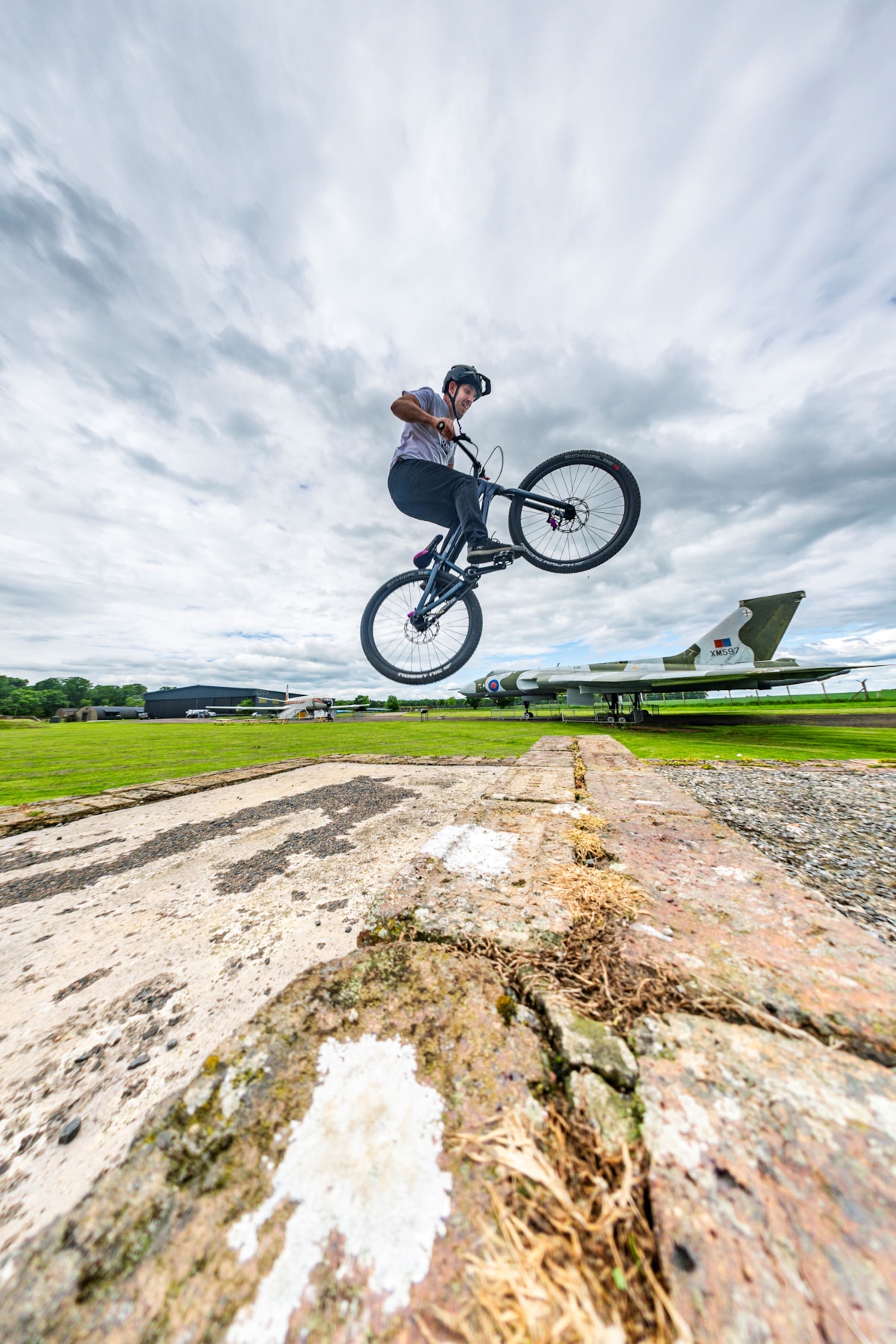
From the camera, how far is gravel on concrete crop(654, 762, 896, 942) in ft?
5.89

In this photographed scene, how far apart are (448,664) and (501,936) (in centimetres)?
594

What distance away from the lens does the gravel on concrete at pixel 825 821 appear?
180cm

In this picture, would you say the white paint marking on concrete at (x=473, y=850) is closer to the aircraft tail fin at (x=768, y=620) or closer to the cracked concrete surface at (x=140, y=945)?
the cracked concrete surface at (x=140, y=945)

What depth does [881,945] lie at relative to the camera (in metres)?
1.17

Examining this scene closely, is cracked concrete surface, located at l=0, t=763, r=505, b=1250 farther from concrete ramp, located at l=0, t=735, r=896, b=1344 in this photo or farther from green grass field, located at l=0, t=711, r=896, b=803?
green grass field, located at l=0, t=711, r=896, b=803

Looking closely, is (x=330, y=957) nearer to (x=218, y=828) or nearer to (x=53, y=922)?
(x=53, y=922)

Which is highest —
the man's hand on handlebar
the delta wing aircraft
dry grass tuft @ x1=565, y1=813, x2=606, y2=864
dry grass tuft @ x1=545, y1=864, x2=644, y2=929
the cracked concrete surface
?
the man's hand on handlebar

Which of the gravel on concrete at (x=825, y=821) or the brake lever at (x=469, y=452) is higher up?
the brake lever at (x=469, y=452)

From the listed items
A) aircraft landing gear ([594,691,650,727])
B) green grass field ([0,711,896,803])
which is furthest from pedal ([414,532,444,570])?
aircraft landing gear ([594,691,650,727])

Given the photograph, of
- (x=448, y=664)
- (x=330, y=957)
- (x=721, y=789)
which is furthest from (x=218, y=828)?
(x=448, y=664)

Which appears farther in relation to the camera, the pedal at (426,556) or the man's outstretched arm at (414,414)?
the pedal at (426,556)

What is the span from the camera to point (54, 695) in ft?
191

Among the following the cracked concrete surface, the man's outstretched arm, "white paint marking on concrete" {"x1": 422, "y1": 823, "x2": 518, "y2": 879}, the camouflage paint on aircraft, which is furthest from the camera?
the camouflage paint on aircraft

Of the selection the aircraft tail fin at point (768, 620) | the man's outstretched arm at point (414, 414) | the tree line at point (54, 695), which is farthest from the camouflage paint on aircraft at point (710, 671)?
the tree line at point (54, 695)
